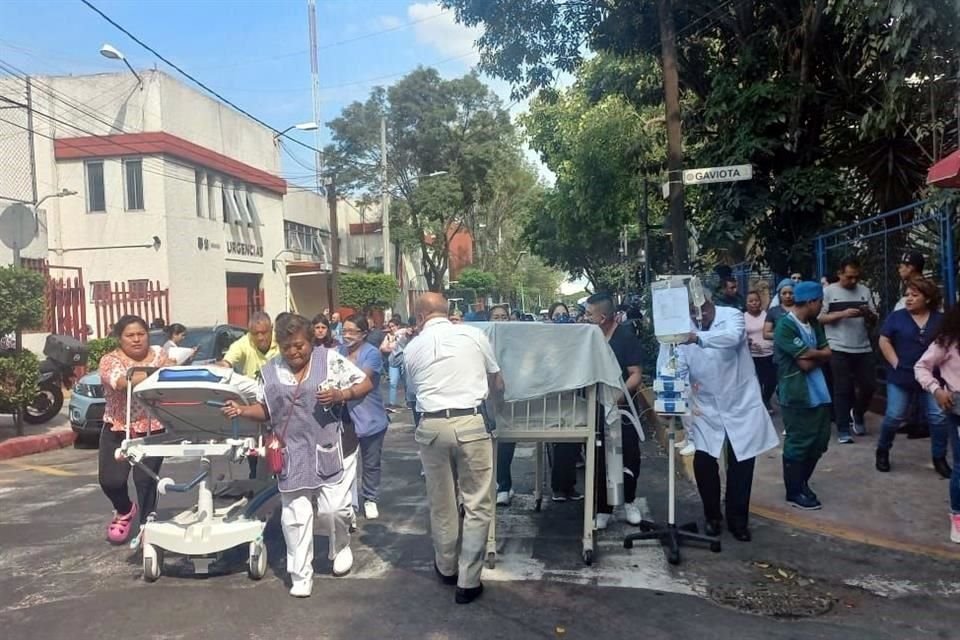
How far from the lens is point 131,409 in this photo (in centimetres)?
566

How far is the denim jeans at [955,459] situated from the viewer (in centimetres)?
522

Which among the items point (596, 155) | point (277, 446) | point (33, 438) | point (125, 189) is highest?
point (596, 155)

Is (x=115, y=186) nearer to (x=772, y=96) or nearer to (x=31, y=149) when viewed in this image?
(x=31, y=149)

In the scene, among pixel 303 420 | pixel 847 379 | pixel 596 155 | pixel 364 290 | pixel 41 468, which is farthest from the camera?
pixel 364 290

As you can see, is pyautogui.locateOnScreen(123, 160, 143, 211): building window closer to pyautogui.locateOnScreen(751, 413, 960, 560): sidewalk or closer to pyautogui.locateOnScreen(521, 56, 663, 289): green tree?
pyautogui.locateOnScreen(521, 56, 663, 289): green tree

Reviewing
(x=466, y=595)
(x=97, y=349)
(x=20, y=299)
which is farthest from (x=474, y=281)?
(x=466, y=595)

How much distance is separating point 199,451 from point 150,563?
0.77m

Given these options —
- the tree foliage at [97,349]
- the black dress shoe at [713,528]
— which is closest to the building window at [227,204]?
the tree foliage at [97,349]

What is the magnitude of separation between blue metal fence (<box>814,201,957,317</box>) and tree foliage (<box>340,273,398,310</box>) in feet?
82.7

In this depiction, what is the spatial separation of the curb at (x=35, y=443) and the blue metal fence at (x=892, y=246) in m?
10.8

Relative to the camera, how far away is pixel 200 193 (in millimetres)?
23750

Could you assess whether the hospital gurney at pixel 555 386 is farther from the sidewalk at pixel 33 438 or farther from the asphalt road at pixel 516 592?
the sidewalk at pixel 33 438

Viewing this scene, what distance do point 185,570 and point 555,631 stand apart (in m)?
2.61

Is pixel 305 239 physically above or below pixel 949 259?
above
